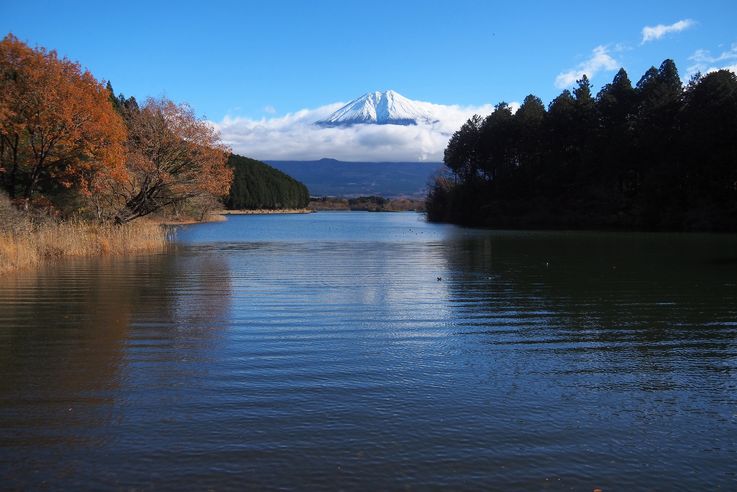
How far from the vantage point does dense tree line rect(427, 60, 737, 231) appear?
53.9 metres

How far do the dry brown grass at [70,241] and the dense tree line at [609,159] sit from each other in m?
43.6

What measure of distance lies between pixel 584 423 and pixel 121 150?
26.6 m

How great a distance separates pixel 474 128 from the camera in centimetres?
8538

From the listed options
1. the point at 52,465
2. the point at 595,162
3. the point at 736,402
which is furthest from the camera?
the point at 595,162

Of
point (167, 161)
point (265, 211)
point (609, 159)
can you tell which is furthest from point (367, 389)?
point (265, 211)

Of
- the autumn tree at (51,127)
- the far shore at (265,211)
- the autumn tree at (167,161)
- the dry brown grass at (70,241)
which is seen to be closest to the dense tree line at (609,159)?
the autumn tree at (167,161)

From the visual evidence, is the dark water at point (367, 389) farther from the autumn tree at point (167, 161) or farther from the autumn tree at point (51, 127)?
the autumn tree at point (167, 161)

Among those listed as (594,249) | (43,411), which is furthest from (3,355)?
(594,249)

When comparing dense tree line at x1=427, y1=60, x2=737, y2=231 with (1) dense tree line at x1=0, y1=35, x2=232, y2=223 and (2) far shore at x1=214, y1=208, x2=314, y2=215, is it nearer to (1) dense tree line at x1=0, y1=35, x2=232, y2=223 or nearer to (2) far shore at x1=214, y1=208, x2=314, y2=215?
(1) dense tree line at x1=0, y1=35, x2=232, y2=223

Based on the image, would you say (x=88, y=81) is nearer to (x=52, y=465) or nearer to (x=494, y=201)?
(x=52, y=465)

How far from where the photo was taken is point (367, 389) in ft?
24.4

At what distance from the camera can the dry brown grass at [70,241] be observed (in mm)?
20375

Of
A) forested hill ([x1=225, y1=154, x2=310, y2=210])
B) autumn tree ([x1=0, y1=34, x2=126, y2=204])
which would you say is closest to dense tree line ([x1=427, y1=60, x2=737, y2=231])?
autumn tree ([x1=0, y1=34, x2=126, y2=204])

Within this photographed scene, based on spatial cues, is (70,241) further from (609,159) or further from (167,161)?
(609,159)
